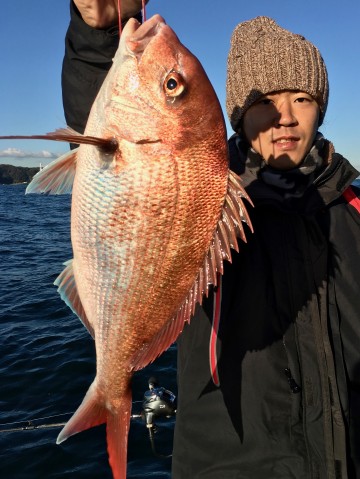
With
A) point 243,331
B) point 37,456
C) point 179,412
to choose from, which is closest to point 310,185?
point 243,331

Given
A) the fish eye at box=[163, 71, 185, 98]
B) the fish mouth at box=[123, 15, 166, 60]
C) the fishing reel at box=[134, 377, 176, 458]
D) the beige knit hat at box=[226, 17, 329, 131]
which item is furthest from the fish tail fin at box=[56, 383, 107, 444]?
the fishing reel at box=[134, 377, 176, 458]

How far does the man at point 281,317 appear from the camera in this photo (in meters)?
2.20

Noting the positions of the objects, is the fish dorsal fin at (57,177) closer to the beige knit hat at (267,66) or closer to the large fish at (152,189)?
the large fish at (152,189)

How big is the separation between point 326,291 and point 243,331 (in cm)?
50

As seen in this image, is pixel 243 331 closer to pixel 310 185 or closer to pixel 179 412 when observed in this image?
pixel 179 412

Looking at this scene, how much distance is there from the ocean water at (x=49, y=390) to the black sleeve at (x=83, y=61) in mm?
3531

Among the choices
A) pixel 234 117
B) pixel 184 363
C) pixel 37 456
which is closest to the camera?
pixel 184 363

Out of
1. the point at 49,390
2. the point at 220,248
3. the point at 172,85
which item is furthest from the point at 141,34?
the point at 49,390

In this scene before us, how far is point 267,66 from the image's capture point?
2.62m

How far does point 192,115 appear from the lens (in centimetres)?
173

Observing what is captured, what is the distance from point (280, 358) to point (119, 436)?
0.92 m

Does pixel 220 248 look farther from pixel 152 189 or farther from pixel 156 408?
pixel 156 408

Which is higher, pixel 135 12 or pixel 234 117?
pixel 135 12

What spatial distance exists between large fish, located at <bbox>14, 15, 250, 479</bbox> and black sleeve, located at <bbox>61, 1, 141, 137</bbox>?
449 millimetres
